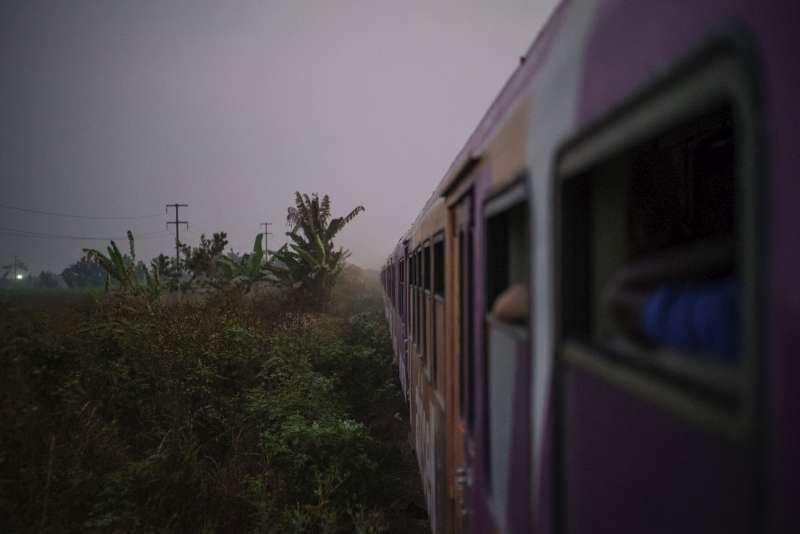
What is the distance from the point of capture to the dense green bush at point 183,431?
236 inches

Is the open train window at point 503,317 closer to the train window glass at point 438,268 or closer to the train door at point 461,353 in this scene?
the train door at point 461,353

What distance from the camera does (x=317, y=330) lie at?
16203mm

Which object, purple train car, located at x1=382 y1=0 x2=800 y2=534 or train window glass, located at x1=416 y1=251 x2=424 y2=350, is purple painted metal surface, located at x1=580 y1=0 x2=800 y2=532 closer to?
purple train car, located at x1=382 y1=0 x2=800 y2=534

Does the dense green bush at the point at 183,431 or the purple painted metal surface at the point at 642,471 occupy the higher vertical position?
the purple painted metal surface at the point at 642,471

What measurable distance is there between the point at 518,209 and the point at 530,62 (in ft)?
1.78

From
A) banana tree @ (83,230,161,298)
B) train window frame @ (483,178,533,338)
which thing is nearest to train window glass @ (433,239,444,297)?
train window frame @ (483,178,533,338)

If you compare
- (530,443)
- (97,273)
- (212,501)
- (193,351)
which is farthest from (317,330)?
(97,273)

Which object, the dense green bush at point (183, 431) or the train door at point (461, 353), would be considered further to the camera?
the dense green bush at point (183, 431)

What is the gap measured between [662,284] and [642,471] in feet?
1.14

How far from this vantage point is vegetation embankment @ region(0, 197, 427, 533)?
6.02 m

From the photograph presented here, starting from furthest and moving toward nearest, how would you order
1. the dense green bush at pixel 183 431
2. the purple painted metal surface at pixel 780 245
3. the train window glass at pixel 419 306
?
1. the dense green bush at pixel 183 431
2. the train window glass at pixel 419 306
3. the purple painted metal surface at pixel 780 245

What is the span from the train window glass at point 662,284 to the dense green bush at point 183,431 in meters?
4.80

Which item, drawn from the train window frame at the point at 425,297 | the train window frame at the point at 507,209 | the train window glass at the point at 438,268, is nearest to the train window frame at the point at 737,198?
the train window frame at the point at 507,209

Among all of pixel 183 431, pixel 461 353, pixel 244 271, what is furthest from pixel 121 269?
pixel 461 353
